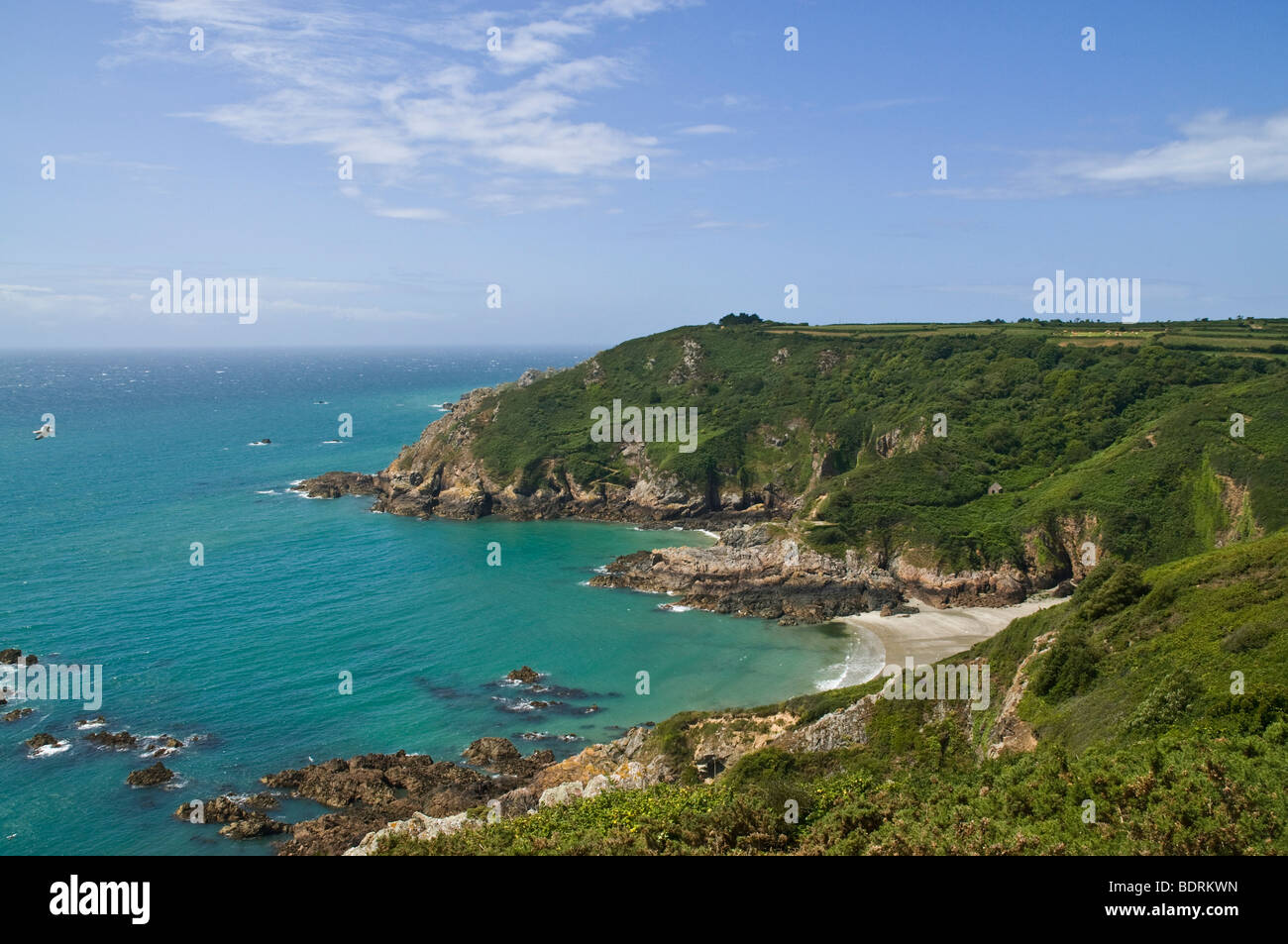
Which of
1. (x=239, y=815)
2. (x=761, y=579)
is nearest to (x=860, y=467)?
(x=761, y=579)

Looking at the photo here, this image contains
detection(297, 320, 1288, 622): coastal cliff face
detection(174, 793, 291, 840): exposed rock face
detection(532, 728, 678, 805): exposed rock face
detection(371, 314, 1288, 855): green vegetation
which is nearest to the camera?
detection(371, 314, 1288, 855): green vegetation

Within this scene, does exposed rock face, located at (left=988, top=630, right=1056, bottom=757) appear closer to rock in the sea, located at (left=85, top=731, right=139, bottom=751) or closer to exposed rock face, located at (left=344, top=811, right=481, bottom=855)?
exposed rock face, located at (left=344, top=811, right=481, bottom=855)

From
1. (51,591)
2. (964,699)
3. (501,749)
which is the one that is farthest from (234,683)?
(964,699)

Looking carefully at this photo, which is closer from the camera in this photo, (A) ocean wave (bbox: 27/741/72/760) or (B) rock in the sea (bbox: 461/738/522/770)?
(A) ocean wave (bbox: 27/741/72/760)

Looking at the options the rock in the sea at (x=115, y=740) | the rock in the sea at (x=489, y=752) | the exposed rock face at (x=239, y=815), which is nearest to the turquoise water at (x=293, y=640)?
the exposed rock face at (x=239, y=815)

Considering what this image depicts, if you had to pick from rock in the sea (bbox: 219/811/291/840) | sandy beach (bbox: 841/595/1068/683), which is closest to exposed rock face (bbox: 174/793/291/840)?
rock in the sea (bbox: 219/811/291/840)
